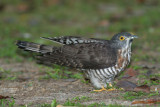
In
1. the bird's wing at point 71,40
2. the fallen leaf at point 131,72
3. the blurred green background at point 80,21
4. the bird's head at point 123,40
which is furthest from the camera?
the blurred green background at point 80,21

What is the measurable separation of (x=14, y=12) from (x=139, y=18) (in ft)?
14.1

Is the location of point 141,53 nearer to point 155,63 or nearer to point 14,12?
point 155,63

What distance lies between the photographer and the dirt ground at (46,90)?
4.27m

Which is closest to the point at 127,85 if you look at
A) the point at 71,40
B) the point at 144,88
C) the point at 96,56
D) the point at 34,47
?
the point at 144,88

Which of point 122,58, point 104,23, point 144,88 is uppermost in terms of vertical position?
point 104,23

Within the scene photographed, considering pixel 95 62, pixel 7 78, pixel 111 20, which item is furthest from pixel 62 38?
pixel 111 20

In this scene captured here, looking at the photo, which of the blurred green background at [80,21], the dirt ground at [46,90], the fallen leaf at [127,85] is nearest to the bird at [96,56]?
the fallen leaf at [127,85]

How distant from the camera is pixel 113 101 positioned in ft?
13.3

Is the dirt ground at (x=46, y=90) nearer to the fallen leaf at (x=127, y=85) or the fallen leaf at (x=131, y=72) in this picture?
the fallen leaf at (x=127, y=85)

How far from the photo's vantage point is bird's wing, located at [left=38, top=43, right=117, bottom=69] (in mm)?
4809

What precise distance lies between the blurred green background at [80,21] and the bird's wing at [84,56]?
1818mm

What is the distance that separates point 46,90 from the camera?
15.9ft

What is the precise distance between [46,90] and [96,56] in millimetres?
905

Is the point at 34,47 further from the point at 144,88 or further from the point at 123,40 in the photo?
the point at 144,88
